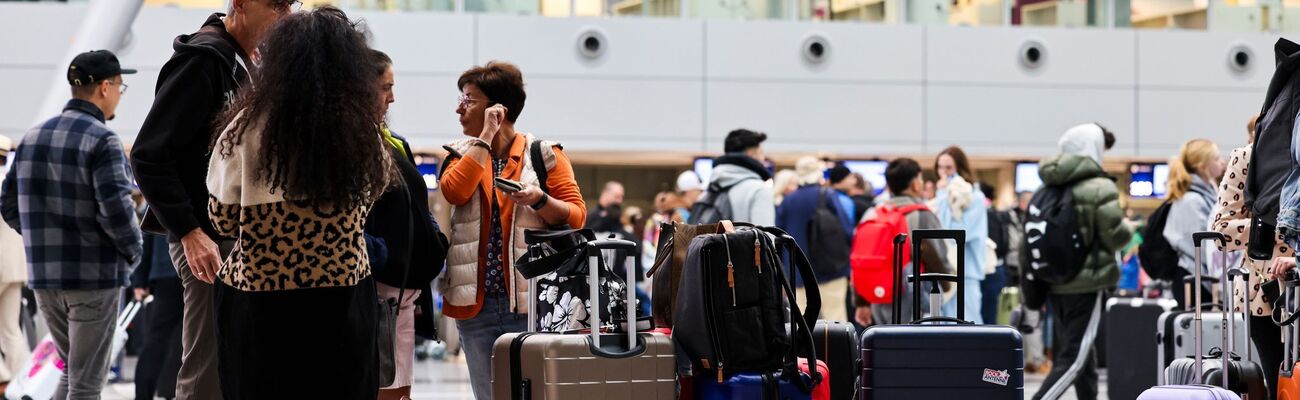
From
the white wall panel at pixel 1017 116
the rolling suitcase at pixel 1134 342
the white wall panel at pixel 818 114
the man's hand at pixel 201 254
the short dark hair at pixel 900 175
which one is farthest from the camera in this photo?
the white wall panel at pixel 1017 116

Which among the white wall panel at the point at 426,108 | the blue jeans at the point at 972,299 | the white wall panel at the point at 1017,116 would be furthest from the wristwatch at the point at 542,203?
the white wall panel at the point at 1017,116

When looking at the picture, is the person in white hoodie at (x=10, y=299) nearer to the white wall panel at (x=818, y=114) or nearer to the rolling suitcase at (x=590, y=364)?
the rolling suitcase at (x=590, y=364)

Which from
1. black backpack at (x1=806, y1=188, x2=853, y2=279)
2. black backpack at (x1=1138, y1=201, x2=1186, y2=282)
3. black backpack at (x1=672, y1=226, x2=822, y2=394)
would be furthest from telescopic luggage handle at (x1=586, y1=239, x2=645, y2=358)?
black backpack at (x1=806, y1=188, x2=853, y2=279)

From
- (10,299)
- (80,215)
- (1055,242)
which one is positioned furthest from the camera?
(1055,242)

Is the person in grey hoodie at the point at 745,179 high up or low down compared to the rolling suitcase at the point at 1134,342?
up

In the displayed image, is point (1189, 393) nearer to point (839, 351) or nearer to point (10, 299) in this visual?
point (839, 351)

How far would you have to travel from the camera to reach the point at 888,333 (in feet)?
18.6

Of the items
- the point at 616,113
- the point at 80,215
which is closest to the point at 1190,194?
the point at 80,215

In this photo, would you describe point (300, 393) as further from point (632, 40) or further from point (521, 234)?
point (632, 40)

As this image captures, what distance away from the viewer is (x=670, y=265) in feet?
18.3

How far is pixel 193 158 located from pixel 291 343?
82cm

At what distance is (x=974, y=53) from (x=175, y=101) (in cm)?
1628

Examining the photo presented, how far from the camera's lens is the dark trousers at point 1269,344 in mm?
6539

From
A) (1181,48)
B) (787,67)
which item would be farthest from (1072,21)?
(787,67)
